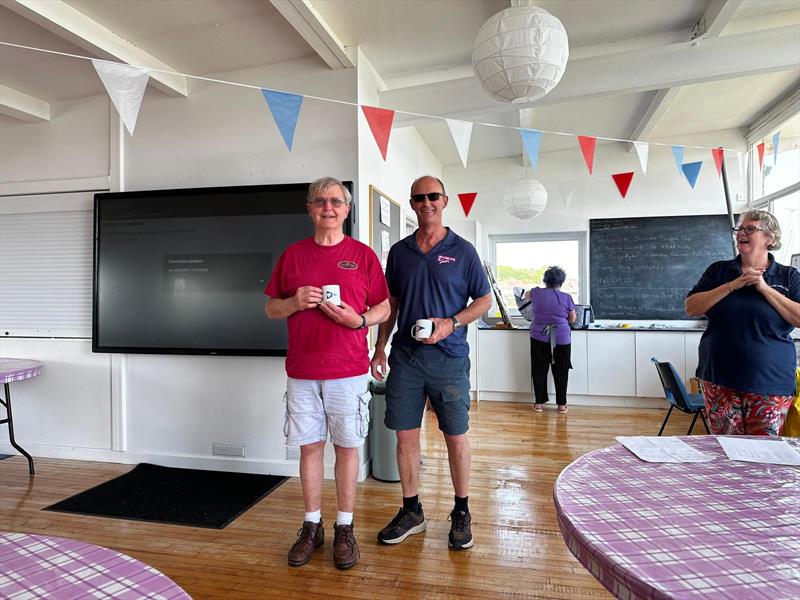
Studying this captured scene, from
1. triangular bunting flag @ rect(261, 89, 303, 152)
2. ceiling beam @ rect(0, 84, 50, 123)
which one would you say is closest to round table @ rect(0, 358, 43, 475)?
ceiling beam @ rect(0, 84, 50, 123)

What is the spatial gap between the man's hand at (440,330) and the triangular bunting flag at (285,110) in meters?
1.44

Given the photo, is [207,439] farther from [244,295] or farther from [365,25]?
[365,25]

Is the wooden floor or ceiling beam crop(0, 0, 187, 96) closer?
the wooden floor

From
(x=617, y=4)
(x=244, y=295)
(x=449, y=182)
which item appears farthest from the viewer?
(x=449, y=182)

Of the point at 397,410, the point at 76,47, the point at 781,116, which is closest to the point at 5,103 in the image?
the point at 76,47

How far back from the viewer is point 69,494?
2750 millimetres

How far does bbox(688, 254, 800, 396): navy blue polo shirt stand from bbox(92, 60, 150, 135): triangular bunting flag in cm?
281

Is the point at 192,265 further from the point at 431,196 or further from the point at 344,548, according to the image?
the point at 344,548

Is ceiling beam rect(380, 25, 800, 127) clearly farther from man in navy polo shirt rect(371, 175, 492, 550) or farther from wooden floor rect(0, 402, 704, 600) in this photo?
wooden floor rect(0, 402, 704, 600)

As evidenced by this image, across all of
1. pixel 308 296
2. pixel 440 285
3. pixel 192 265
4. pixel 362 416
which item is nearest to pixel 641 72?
pixel 440 285

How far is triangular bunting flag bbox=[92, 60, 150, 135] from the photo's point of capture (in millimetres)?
2312

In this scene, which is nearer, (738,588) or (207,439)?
(738,588)

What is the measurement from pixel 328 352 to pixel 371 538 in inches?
36.1

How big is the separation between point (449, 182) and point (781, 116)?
3349mm
